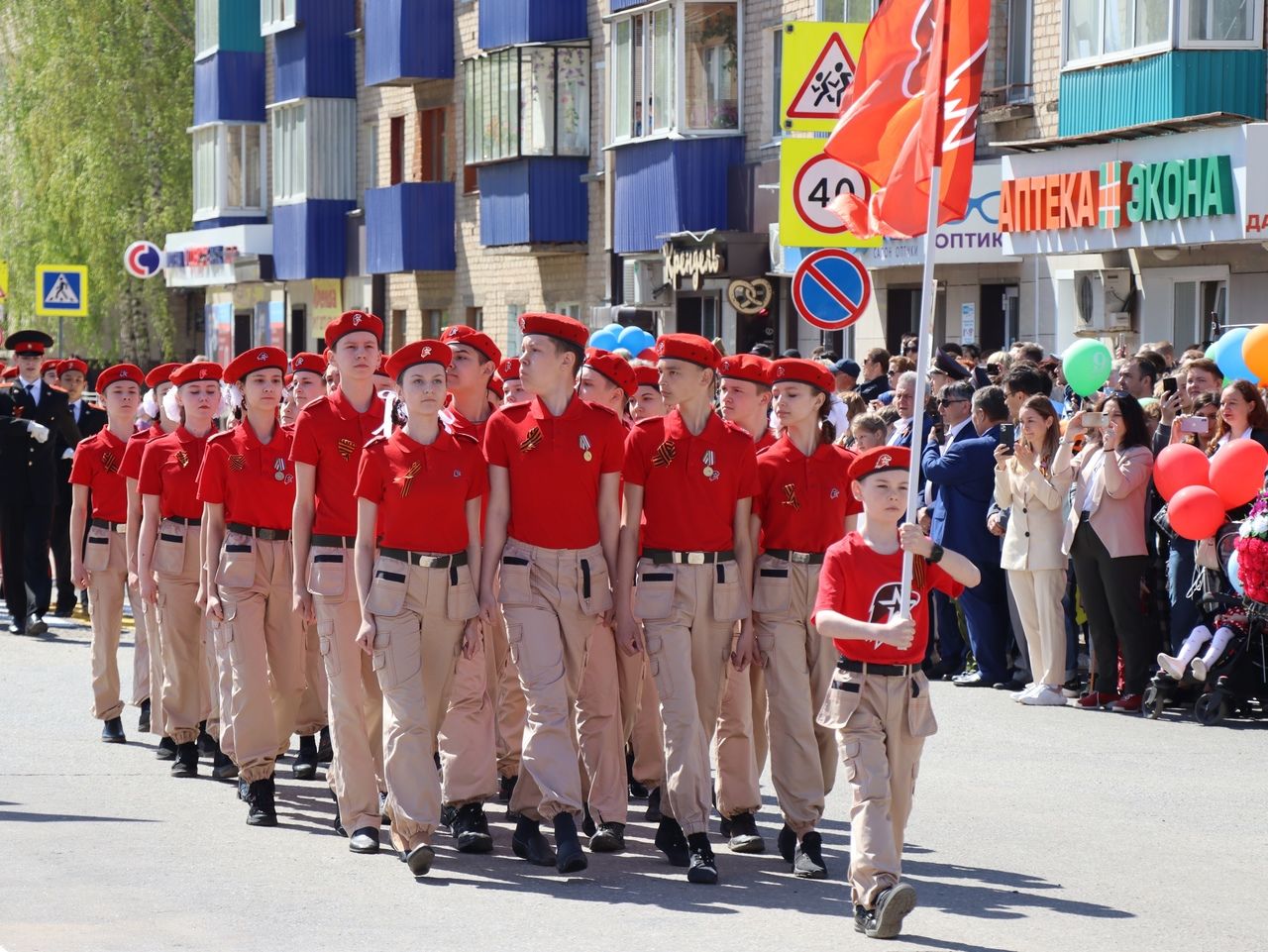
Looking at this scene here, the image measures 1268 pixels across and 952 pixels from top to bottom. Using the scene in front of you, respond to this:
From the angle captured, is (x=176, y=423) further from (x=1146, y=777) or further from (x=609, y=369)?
(x=1146, y=777)

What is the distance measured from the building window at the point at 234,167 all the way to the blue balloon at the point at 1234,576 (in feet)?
123

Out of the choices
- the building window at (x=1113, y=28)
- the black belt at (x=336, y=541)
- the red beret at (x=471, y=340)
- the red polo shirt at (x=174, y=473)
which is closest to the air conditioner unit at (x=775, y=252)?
the building window at (x=1113, y=28)

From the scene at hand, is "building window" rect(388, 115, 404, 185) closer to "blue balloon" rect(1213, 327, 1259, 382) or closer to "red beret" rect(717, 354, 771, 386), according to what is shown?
"blue balloon" rect(1213, 327, 1259, 382)

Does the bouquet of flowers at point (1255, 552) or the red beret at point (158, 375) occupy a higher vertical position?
the red beret at point (158, 375)

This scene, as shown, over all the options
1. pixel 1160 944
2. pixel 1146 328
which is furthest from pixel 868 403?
pixel 1160 944

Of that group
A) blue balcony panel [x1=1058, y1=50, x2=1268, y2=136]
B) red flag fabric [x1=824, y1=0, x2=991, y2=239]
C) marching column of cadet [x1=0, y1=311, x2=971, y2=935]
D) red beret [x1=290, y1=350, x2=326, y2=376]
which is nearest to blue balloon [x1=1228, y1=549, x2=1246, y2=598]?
red flag fabric [x1=824, y1=0, x2=991, y2=239]

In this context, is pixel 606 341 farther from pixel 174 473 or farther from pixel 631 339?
pixel 174 473

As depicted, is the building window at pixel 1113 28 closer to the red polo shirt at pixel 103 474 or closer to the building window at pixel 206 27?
the red polo shirt at pixel 103 474

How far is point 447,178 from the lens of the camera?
3947cm

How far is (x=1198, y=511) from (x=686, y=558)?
480 cm

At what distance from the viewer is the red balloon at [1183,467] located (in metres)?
13.1

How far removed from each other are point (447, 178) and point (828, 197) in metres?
23.5

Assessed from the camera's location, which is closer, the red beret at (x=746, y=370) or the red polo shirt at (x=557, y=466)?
the red polo shirt at (x=557, y=466)

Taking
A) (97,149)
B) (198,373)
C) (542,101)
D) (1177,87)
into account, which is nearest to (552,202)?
(542,101)
